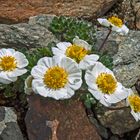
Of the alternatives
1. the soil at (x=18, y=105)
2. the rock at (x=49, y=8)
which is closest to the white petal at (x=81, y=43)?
the soil at (x=18, y=105)

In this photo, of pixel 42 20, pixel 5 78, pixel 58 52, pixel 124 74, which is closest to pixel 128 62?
pixel 124 74

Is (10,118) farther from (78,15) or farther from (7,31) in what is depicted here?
(78,15)

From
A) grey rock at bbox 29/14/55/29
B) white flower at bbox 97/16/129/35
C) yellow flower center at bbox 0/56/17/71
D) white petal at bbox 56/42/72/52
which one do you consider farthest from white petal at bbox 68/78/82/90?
grey rock at bbox 29/14/55/29

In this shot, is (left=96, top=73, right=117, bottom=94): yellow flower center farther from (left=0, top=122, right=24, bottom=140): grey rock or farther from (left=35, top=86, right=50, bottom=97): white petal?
(left=0, top=122, right=24, bottom=140): grey rock

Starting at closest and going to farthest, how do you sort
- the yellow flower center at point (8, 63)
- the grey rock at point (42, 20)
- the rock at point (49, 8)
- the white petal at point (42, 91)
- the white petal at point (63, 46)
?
the white petal at point (42, 91) → the yellow flower center at point (8, 63) → the white petal at point (63, 46) → the grey rock at point (42, 20) → the rock at point (49, 8)

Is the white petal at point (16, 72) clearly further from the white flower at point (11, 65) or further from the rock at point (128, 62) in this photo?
the rock at point (128, 62)

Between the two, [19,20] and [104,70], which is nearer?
[104,70]

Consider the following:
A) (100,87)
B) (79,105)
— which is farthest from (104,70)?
(79,105)
